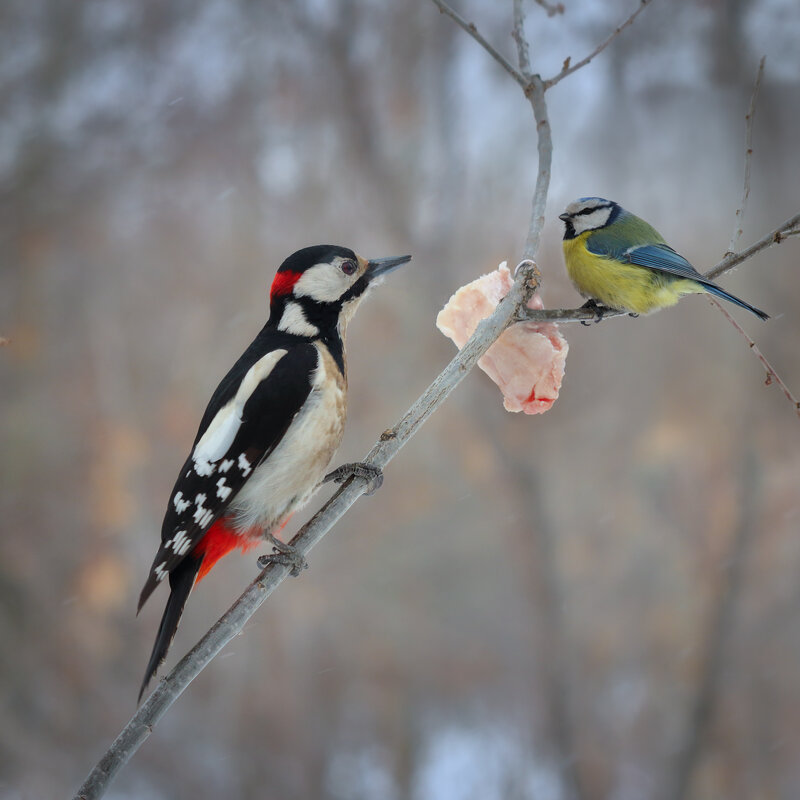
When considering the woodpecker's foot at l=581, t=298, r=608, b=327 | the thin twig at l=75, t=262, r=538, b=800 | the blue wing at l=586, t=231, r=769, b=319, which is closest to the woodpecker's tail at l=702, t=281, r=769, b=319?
the blue wing at l=586, t=231, r=769, b=319

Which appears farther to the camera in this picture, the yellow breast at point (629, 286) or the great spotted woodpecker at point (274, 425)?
the yellow breast at point (629, 286)

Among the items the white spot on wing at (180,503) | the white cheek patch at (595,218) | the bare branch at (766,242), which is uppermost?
the white cheek patch at (595,218)

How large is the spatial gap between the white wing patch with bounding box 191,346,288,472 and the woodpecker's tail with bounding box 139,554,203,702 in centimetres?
12

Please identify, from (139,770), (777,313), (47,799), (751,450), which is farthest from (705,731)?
(47,799)

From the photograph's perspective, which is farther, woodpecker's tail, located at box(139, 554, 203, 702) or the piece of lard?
the piece of lard

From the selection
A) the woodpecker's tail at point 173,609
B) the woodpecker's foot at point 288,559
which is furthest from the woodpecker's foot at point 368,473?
the woodpecker's tail at point 173,609

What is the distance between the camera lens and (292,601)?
3.08 m

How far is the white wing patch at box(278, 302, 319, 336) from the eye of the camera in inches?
45.1

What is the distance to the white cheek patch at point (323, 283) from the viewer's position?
43.3 inches

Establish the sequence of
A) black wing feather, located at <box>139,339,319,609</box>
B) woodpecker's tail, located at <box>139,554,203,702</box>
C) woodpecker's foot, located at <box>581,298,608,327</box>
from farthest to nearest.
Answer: woodpecker's foot, located at <box>581,298,608,327</box> → black wing feather, located at <box>139,339,319,609</box> → woodpecker's tail, located at <box>139,554,203,702</box>

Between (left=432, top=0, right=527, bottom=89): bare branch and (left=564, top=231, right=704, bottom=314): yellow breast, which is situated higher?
(left=432, top=0, right=527, bottom=89): bare branch

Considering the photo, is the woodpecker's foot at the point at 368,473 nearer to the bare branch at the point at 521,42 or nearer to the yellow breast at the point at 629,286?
the yellow breast at the point at 629,286

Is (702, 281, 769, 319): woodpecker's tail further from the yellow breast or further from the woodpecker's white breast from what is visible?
the woodpecker's white breast

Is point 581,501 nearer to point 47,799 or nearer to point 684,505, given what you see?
point 684,505
